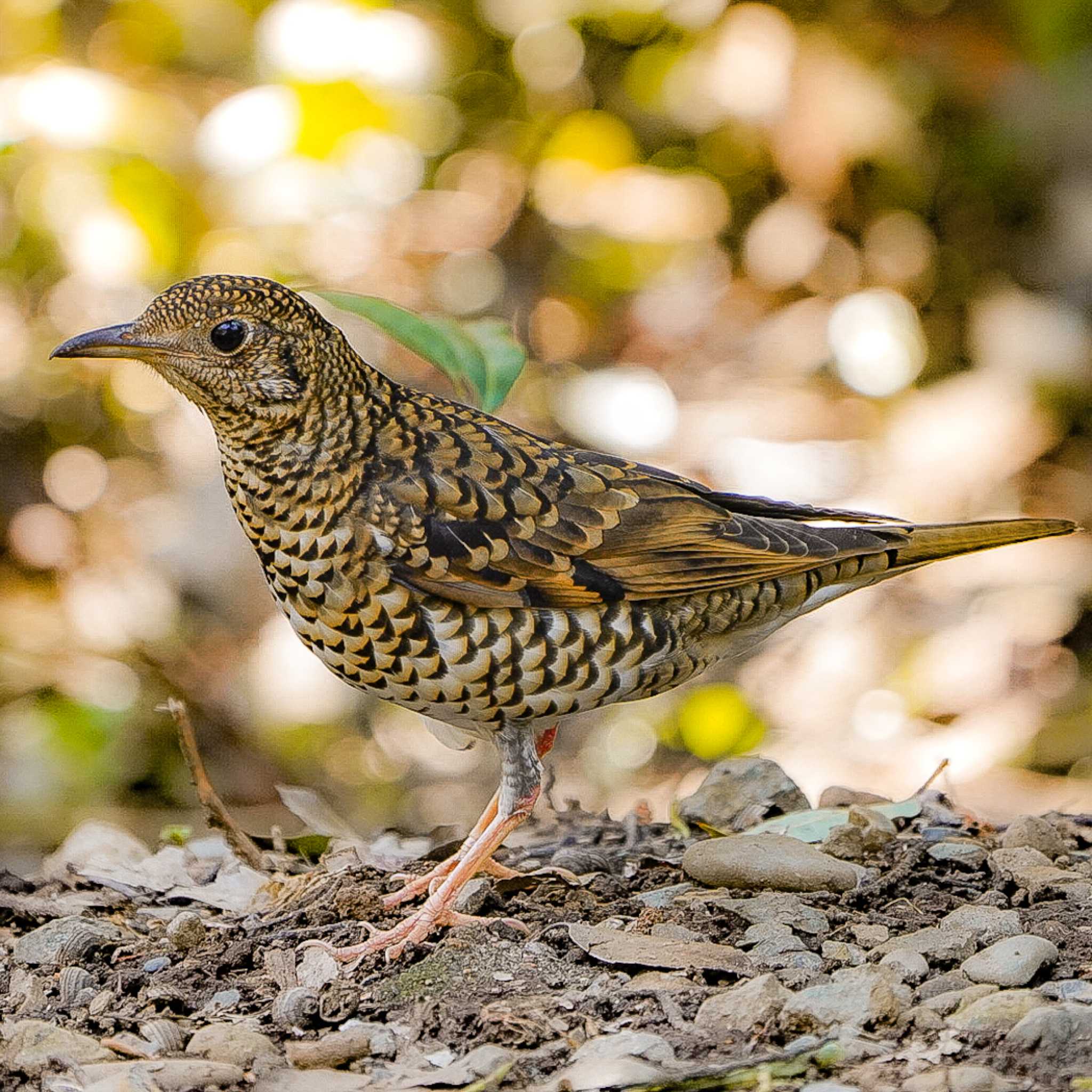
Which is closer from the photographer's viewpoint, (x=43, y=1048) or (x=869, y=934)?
(x=43, y=1048)

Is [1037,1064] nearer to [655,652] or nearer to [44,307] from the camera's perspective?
[655,652]

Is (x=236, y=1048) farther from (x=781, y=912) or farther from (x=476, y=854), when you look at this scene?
(x=781, y=912)

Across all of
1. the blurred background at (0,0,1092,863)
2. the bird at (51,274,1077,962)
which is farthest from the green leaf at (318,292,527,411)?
the blurred background at (0,0,1092,863)

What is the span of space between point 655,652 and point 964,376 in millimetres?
4703

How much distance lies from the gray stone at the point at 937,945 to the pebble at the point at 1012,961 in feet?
0.23

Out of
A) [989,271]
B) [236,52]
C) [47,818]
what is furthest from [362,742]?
[989,271]

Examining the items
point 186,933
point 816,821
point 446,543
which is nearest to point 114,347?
point 446,543

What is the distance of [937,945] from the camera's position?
10.6 ft

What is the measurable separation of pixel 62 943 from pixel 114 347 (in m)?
1.32

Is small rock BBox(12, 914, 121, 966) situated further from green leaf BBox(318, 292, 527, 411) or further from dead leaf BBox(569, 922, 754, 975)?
green leaf BBox(318, 292, 527, 411)

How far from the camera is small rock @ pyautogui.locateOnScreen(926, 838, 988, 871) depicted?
12.5ft

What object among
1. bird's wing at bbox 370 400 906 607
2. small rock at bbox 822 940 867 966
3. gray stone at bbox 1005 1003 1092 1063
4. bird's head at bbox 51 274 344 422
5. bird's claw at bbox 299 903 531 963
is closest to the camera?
gray stone at bbox 1005 1003 1092 1063

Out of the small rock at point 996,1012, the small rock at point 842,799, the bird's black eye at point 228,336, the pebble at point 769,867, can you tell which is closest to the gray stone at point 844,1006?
the small rock at point 996,1012

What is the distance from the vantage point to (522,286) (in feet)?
27.6
